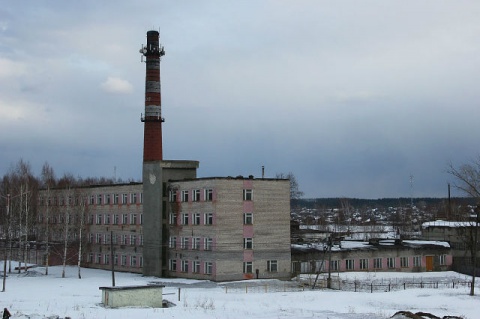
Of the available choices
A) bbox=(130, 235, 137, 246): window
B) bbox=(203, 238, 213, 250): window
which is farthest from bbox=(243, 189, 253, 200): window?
bbox=(130, 235, 137, 246): window

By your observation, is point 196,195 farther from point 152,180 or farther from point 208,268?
point 208,268

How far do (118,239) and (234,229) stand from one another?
20.8m

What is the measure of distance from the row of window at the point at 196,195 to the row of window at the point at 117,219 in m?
7.70

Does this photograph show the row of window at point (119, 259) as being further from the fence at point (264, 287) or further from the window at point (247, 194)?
the fence at point (264, 287)

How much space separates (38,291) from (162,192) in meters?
18.7

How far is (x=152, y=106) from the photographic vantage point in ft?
217

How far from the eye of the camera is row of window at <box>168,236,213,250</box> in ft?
194

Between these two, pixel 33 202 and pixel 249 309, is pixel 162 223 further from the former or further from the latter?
pixel 33 202

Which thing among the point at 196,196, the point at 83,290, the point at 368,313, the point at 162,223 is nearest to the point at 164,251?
the point at 162,223

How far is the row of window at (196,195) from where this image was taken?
59.7 meters

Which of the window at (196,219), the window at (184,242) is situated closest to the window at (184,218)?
the window at (196,219)

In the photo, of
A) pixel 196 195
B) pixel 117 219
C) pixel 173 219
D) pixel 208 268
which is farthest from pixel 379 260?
pixel 117 219

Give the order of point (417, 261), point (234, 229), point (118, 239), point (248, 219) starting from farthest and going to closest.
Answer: point (118, 239) < point (417, 261) < point (248, 219) < point (234, 229)

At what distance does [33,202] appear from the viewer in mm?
100062
